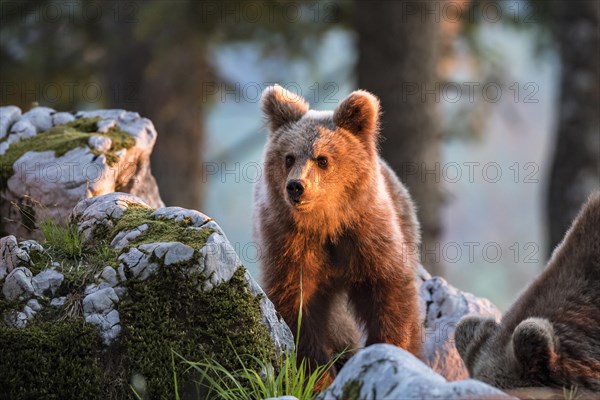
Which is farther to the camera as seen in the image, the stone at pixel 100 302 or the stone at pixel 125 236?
the stone at pixel 125 236

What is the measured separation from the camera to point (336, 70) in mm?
16016

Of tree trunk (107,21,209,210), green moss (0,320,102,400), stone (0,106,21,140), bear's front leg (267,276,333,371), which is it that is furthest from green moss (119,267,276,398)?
tree trunk (107,21,209,210)

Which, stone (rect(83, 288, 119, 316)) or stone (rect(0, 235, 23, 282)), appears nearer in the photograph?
stone (rect(83, 288, 119, 316))

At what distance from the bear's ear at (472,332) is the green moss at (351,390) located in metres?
0.81

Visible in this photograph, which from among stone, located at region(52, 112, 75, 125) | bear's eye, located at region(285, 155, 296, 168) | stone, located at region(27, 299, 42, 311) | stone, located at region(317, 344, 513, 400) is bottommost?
stone, located at region(27, 299, 42, 311)

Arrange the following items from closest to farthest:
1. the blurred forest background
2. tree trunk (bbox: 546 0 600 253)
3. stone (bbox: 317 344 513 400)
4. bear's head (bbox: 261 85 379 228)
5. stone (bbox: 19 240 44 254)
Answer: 1. stone (bbox: 317 344 513 400)
2. stone (bbox: 19 240 44 254)
3. bear's head (bbox: 261 85 379 228)
4. tree trunk (bbox: 546 0 600 253)
5. the blurred forest background

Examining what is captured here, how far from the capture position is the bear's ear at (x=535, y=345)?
3857 mm

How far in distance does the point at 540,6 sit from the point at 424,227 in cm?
478

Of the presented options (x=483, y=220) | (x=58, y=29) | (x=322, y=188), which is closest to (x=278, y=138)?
(x=322, y=188)

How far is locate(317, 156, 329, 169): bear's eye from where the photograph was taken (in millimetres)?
5832

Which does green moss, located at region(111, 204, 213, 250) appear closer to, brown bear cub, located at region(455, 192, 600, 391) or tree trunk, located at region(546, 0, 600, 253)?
brown bear cub, located at region(455, 192, 600, 391)

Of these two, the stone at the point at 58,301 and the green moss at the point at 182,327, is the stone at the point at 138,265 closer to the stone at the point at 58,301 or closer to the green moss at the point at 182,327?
the green moss at the point at 182,327

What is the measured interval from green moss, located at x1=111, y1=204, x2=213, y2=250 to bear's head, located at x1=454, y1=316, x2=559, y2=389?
149 centimetres

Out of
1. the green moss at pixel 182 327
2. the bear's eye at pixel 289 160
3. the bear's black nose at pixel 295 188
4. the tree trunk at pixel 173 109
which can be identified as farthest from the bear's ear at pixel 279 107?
the tree trunk at pixel 173 109
